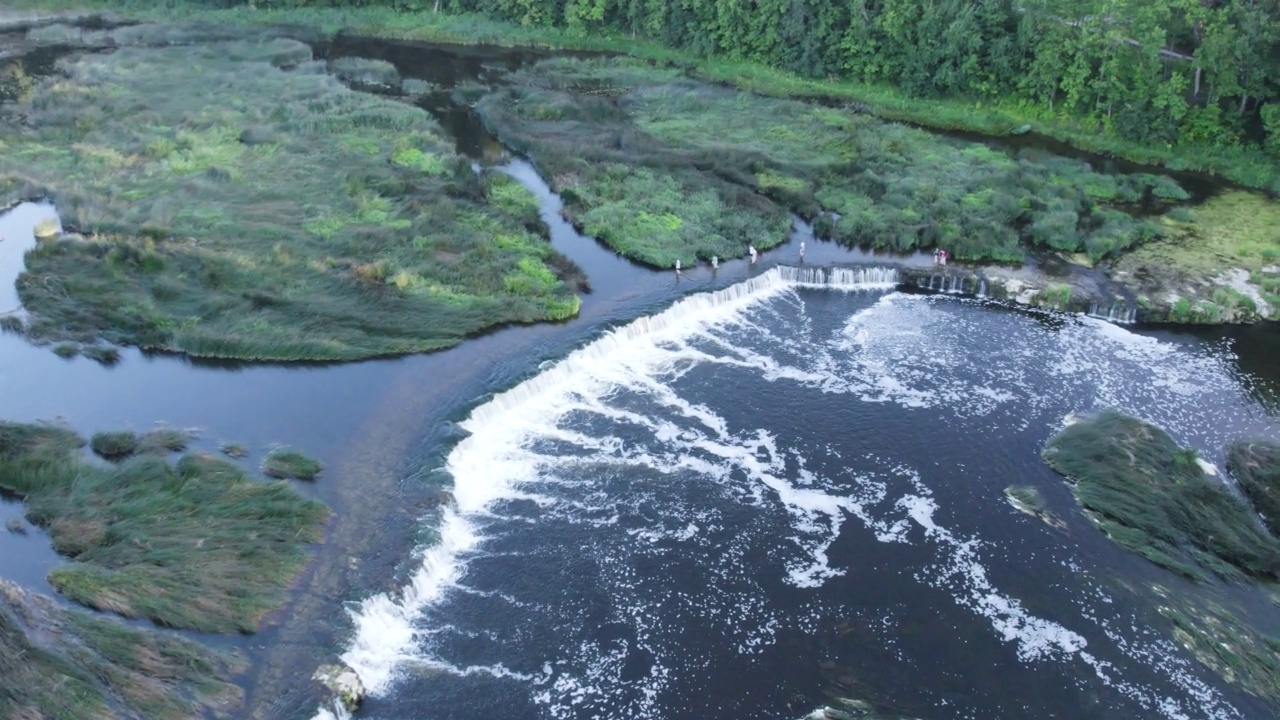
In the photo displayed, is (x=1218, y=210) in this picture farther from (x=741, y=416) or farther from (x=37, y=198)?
(x=37, y=198)

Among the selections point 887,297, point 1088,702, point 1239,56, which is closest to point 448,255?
point 887,297

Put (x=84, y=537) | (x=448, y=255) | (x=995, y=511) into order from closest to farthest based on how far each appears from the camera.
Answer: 1. (x=84, y=537)
2. (x=995, y=511)
3. (x=448, y=255)

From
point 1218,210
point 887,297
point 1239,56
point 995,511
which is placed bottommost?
point 995,511

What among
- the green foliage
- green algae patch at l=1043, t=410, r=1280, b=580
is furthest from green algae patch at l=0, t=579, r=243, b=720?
green algae patch at l=1043, t=410, r=1280, b=580

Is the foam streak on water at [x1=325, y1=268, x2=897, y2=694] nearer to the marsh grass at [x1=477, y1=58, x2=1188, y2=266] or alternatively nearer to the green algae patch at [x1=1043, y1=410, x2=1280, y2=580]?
the marsh grass at [x1=477, y1=58, x2=1188, y2=266]

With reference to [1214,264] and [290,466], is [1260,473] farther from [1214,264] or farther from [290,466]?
[290,466]

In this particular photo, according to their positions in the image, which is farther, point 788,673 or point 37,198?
point 37,198

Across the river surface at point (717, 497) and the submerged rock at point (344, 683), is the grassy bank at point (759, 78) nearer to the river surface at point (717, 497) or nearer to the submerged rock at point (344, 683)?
the river surface at point (717, 497)

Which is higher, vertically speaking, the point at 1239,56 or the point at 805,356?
the point at 1239,56
